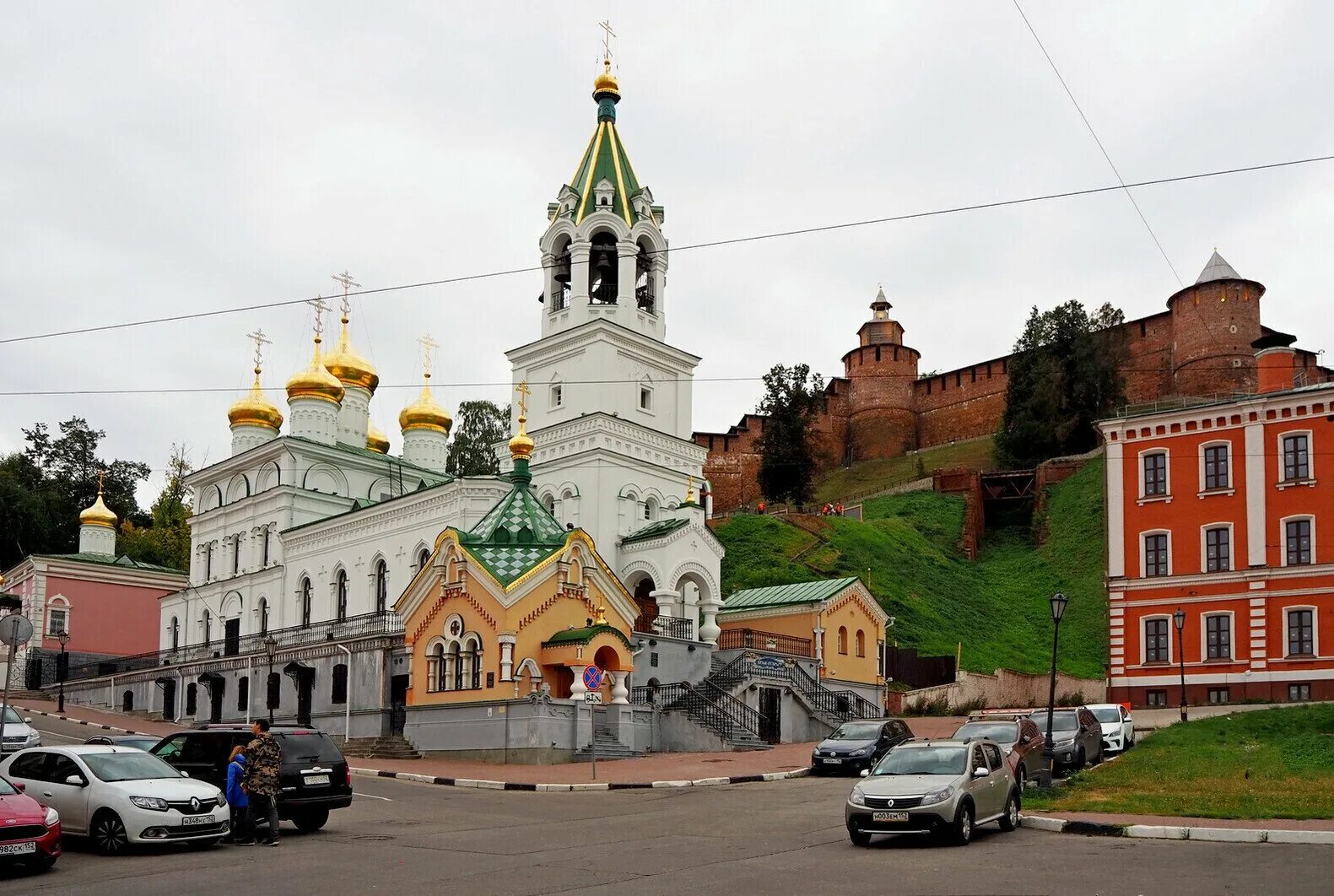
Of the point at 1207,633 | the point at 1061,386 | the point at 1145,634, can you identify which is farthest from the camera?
the point at 1061,386

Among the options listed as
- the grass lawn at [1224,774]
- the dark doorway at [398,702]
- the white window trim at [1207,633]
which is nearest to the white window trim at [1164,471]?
the white window trim at [1207,633]

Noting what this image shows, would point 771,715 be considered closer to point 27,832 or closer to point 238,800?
point 238,800

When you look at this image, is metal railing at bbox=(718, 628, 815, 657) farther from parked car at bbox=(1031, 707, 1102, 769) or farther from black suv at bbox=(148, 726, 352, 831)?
black suv at bbox=(148, 726, 352, 831)

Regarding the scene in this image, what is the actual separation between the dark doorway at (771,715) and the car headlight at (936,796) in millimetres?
18974

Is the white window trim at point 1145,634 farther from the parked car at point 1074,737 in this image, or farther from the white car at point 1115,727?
the parked car at point 1074,737

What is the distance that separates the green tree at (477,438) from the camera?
72.4m

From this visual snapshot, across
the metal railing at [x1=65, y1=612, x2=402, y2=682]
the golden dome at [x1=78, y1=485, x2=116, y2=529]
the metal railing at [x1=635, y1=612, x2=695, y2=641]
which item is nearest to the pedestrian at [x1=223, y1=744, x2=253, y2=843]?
the metal railing at [x1=65, y1=612, x2=402, y2=682]

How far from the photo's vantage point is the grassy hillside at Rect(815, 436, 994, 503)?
8862 cm

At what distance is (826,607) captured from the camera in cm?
3953

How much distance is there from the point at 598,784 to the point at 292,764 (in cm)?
820

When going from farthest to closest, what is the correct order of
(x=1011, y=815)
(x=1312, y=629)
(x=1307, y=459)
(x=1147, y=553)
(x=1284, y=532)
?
(x=1147, y=553), (x=1284, y=532), (x=1307, y=459), (x=1312, y=629), (x=1011, y=815)

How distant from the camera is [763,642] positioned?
38000 mm

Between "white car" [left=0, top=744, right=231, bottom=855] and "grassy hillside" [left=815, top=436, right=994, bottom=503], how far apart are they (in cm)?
7139

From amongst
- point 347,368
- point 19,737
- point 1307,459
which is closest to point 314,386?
point 347,368
